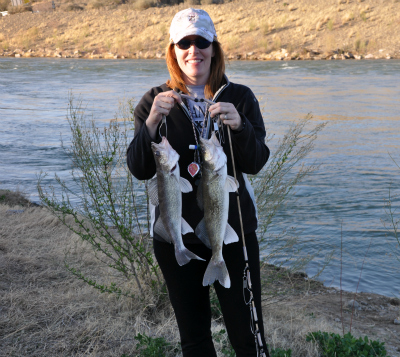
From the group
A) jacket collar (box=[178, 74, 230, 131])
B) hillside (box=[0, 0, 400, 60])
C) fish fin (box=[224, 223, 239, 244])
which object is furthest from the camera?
hillside (box=[0, 0, 400, 60])

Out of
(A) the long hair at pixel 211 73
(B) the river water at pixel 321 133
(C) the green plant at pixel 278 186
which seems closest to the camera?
(A) the long hair at pixel 211 73

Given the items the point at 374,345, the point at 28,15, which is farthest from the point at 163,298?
the point at 28,15

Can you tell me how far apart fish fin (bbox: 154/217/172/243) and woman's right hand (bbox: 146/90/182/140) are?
16.5 inches

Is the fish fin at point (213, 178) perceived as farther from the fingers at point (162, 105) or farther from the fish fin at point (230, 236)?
the fingers at point (162, 105)

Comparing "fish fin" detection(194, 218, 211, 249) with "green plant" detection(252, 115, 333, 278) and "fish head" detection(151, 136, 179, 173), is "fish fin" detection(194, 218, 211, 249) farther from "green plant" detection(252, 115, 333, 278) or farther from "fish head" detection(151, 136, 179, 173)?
"green plant" detection(252, 115, 333, 278)

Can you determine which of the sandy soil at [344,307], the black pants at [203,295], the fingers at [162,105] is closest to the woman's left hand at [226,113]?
the fingers at [162,105]

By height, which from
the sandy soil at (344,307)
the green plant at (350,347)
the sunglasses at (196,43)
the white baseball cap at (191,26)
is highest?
the white baseball cap at (191,26)

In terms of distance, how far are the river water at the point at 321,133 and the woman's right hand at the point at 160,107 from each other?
2315mm

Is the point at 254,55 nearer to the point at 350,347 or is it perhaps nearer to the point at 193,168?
the point at 350,347

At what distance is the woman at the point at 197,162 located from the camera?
103 inches

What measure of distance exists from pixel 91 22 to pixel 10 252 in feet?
153

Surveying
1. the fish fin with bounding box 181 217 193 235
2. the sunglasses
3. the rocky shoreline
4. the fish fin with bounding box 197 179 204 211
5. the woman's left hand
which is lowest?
the rocky shoreline

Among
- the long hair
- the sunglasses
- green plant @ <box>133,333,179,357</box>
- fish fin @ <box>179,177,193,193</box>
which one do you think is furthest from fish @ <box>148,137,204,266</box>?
green plant @ <box>133,333,179,357</box>

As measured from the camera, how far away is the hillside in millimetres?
35062
